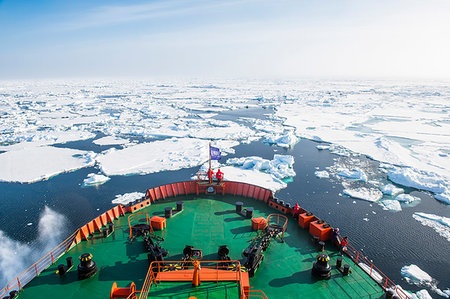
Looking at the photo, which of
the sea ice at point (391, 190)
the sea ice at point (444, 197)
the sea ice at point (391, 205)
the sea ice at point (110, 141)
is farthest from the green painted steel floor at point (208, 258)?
the sea ice at point (110, 141)

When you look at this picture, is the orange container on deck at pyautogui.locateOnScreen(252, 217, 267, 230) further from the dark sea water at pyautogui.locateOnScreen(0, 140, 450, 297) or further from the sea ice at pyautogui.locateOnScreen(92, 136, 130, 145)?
the sea ice at pyautogui.locateOnScreen(92, 136, 130, 145)

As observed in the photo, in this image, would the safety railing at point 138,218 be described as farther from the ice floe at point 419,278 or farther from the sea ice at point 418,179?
the sea ice at point 418,179

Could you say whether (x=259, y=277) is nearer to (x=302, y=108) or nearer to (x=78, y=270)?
(x=78, y=270)

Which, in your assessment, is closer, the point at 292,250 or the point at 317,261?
the point at 317,261

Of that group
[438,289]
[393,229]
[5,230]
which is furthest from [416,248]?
[5,230]

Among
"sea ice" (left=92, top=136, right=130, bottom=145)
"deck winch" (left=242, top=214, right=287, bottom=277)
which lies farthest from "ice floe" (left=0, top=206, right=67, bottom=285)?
"sea ice" (left=92, top=136, right=130, bottom=145)

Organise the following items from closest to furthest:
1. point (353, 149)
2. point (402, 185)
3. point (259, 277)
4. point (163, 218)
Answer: point (259, 277) < point (163, 218) < point (402, 185) < point (353, 149)
